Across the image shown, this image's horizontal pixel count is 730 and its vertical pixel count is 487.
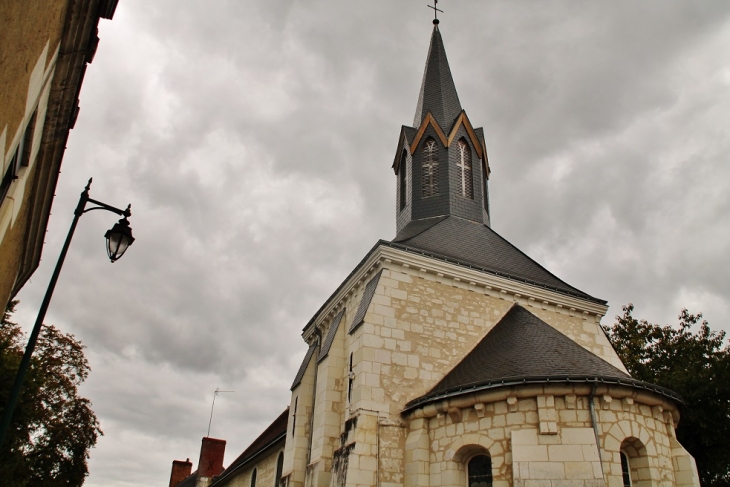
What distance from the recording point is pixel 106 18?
287 inches

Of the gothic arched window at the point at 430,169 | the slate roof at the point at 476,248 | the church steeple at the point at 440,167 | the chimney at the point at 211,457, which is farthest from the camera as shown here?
the chimney at the point at 211,457

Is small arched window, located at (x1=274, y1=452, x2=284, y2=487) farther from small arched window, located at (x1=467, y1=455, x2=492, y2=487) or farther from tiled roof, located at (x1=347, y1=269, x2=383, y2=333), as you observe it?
small arched window, located at (x1=467, y1=455, x2=492, y2=487)

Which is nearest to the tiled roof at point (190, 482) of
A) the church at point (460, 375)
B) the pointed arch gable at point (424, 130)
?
the church at point (460, 375)

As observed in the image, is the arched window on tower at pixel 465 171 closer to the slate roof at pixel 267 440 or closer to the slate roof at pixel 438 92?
the slate roof at pixel 438 92

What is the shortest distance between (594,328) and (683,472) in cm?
586

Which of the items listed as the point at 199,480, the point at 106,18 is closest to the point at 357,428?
the point at 106,18

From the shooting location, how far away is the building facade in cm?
475

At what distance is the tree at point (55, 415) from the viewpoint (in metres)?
18.6

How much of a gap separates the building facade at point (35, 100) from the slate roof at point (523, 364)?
8020 millimetres

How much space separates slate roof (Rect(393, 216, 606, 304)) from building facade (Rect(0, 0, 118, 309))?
8.38 m

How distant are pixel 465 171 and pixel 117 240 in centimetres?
1391

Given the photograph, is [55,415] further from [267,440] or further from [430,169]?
[430,169]

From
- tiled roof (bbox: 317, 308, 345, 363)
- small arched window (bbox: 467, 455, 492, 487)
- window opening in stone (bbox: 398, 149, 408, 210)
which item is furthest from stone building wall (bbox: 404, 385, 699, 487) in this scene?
window opening in stone (bbox: 398, 149, 408, 210)

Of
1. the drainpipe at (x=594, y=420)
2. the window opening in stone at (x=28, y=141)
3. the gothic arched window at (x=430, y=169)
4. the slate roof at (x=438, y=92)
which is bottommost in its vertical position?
the drainpipe at (x=594, y=420)
